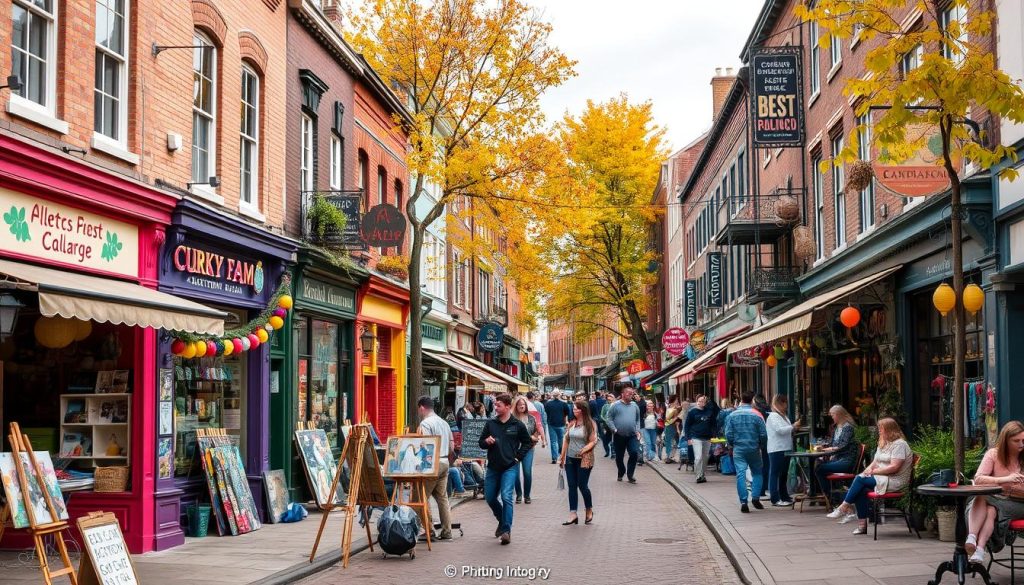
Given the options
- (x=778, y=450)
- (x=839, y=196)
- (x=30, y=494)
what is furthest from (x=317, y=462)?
(x=839, y=196)

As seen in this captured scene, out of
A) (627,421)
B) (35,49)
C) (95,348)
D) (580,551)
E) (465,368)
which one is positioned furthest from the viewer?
(465,368)

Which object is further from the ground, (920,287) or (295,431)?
(920,287)

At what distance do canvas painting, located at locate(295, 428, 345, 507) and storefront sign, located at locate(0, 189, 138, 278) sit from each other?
16.2 feet

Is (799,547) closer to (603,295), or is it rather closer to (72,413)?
(72,413)

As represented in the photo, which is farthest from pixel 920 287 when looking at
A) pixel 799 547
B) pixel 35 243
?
pixel 35 243

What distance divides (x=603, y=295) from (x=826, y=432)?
2554 cm

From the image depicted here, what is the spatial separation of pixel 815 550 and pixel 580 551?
248 centimetres

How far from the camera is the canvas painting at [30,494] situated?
26.3ft

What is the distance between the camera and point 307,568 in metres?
10.7

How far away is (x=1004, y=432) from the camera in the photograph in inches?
374

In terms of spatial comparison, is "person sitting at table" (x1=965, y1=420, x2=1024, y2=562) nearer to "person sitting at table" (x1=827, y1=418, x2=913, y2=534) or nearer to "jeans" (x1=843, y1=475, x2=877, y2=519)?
"person sitting at table" (x1=827, y1=418, x2=913, y2=534)

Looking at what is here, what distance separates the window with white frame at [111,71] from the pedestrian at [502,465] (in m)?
5.28

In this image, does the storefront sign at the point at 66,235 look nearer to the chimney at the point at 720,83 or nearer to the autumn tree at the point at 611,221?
the autumn tree at the point at 611,221

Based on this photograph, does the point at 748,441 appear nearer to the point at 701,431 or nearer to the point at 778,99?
the point at 701,431
